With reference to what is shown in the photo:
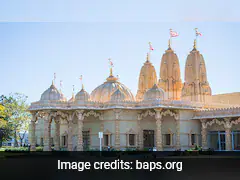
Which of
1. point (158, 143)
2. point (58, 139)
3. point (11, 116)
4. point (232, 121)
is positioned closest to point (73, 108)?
point (58, 139)

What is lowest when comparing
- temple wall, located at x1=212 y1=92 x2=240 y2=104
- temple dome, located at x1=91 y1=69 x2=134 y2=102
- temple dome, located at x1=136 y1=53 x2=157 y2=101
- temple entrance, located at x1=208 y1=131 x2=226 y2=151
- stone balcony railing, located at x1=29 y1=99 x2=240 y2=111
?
temple entrance, located at x1=208 y1=131 x2=226 y2=151

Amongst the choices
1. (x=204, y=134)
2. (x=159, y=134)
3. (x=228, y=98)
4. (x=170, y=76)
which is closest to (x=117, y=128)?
(x=159, y=134)

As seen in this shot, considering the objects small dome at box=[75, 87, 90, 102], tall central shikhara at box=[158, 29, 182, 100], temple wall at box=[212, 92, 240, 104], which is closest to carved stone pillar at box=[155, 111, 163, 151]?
small dome at box=[75, 87, 90, 102]

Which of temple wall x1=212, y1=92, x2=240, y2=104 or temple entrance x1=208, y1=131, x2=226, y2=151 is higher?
temple wall x1=212, y1=92, x2=240, y2=104

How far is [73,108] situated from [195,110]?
42.7 ft

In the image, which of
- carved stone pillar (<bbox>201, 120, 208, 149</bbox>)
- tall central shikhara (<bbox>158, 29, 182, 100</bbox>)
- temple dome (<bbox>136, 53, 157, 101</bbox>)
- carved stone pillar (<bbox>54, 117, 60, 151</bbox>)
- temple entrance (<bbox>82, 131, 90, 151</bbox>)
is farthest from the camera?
temple dome (<bbox>136, 53, 157, 101</bbox>)

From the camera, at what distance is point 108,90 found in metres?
47.2

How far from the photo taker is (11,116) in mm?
61812

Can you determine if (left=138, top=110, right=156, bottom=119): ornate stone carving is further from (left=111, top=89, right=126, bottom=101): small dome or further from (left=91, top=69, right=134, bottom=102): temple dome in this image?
(left=111, top=89, right=126, bottom=101): small dome

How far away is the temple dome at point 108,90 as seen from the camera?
4678cm

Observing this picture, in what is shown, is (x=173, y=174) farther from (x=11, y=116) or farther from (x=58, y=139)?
(x=11, y=116)

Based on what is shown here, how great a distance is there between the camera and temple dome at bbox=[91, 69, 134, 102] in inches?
1842

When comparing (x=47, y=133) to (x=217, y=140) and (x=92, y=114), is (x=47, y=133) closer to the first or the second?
(x=92, y=114)

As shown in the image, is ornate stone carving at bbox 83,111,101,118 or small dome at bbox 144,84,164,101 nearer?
small dome at bbox 144,84,164,101
